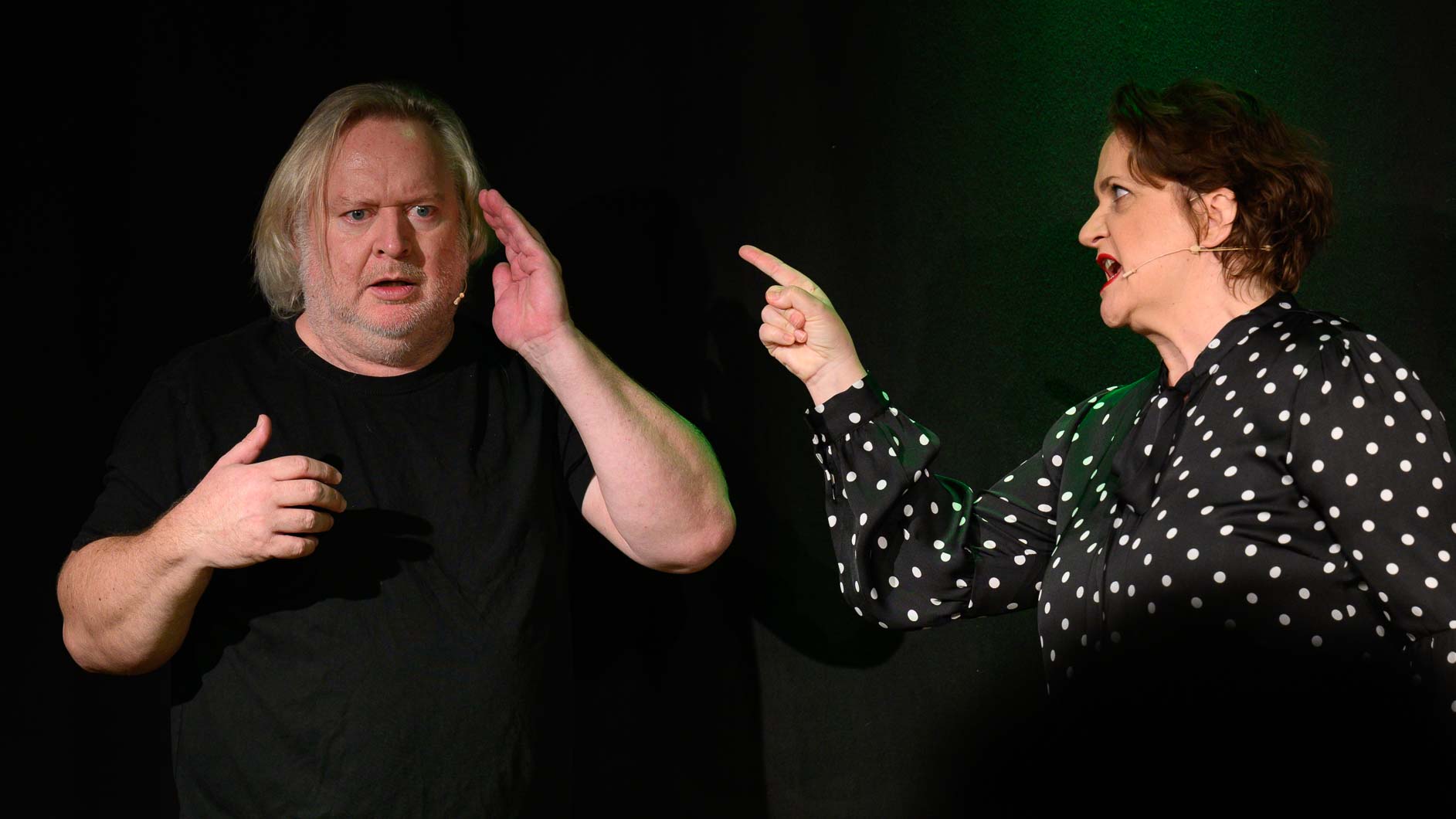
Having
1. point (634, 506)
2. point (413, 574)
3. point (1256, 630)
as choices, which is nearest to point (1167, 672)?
point (1256, 630)

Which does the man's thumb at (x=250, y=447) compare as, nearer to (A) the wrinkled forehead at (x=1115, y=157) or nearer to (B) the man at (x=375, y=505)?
(B) the man at (x=375, y=505)

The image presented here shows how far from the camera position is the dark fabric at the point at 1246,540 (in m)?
1.40

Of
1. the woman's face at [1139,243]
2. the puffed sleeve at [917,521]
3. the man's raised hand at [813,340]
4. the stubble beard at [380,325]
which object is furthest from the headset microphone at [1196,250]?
the stubble beard at [380,325]

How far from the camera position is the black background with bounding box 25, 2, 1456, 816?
2086mm

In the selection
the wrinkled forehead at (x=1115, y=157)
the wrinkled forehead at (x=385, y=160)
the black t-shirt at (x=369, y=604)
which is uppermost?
the wrinkled forehead at (x=385, y=160)

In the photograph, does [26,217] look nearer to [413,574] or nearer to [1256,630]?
[413,574]

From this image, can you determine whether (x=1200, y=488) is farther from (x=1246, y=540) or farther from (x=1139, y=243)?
(x=1139, y=243)

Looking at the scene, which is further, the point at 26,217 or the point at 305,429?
the point at 26,217

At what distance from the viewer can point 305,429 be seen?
1.84 m

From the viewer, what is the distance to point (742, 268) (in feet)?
7.13

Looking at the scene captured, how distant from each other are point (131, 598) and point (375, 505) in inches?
13.4

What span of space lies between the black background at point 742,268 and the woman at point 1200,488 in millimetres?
322

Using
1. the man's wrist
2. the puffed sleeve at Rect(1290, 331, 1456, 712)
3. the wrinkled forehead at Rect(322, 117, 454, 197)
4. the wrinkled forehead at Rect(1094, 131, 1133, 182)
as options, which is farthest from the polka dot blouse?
the wrinkled forehead at Rect(322, 117, 454, 197)

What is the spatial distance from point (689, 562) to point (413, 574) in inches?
16.2
